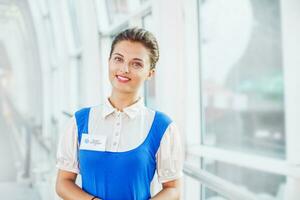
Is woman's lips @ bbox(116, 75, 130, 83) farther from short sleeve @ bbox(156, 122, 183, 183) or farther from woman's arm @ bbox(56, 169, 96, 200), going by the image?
woman's arm @ bbox(56, 169, 96, 200)

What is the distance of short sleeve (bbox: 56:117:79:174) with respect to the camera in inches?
44.8

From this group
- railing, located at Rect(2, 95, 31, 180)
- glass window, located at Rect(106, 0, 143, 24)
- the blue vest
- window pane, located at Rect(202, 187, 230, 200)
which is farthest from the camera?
railing, located at Rect(2, 95, 31, 180)

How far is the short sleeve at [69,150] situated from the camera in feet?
3.73

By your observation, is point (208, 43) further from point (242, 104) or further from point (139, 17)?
point (242, 104)

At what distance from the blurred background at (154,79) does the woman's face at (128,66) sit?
0.49 m

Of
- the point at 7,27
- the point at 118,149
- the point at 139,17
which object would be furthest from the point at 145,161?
the point at 7,27

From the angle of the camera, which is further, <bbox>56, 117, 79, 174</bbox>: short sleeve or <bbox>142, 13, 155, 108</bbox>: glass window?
<bbox>142, 13, 155, 108</bbox>: glass window

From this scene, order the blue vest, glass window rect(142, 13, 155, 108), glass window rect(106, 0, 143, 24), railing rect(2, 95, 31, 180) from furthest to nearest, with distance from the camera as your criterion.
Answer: railing rect(2, 95, 31, 180), glass window rect(106, 0, 143, 24), glass window rect(142, 13, 155, 108), the blue vest

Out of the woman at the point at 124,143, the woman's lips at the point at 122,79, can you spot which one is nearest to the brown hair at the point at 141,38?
the woman at the point at 124,143

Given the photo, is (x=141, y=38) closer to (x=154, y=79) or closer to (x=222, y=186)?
(x=222, y=186)

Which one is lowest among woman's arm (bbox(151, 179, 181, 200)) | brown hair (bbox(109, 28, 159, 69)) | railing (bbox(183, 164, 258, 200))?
railing (bbox(183, 164, 258, 200))

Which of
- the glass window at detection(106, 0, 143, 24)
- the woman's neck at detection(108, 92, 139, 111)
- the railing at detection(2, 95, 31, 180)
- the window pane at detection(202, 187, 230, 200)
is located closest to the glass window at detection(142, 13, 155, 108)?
the glass window at detection(106, 0, 143, 24)

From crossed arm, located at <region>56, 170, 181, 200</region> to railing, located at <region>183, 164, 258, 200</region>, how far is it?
20 cm

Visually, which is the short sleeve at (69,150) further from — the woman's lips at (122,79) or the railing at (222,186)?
the railing at (222,186)
